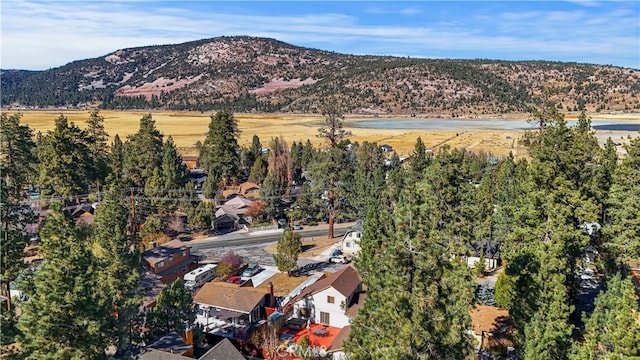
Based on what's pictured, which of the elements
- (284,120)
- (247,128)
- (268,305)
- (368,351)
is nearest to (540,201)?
(368,351)

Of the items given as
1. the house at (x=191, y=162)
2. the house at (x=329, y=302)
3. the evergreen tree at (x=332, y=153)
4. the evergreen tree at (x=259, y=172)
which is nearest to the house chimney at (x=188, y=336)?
the house at (x=329, y=302)

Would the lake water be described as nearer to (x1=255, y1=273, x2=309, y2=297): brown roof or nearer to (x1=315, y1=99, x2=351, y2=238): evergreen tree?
(x1=315, y1=99, x2=351, y2=238): evergreen tree

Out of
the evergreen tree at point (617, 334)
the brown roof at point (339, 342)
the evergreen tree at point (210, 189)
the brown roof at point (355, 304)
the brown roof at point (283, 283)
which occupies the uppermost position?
the evergreen tree at point (617, 334)

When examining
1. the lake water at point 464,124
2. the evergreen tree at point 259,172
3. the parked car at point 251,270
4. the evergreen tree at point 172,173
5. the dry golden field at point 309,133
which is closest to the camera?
the parked car at point 251,270

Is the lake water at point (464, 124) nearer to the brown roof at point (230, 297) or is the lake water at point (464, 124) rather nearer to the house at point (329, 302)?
the house at point (329, 302)

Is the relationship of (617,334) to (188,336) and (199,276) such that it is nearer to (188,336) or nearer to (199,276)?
(188,336)

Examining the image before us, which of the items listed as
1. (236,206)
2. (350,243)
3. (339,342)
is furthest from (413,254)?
(236,206)

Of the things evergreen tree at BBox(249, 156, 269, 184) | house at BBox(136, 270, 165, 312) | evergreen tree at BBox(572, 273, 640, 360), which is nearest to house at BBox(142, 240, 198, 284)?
house at BBox(136, 270, 165, 312)
